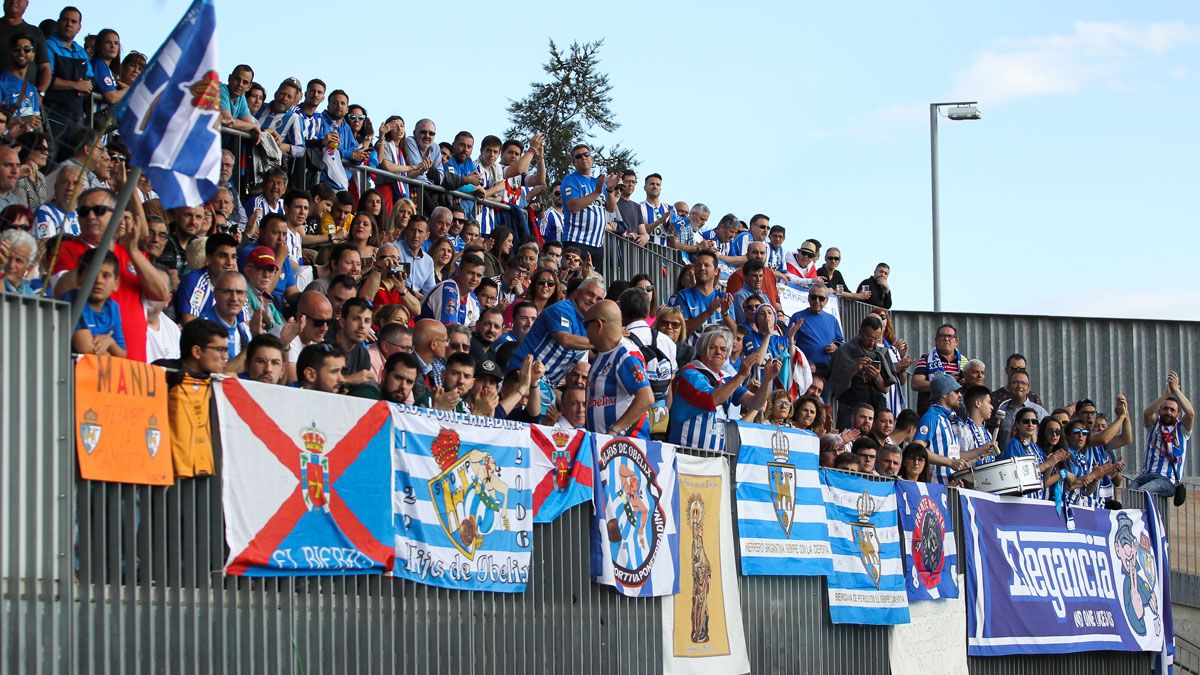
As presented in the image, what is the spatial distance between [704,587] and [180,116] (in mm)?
6432

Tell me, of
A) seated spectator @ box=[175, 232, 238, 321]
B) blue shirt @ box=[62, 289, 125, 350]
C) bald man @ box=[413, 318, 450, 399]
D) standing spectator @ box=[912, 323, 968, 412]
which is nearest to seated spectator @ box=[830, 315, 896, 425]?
standing spectator @ box=[912, 323, 968, 412]

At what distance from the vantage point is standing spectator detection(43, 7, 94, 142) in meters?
15.4

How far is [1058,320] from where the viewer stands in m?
29.3

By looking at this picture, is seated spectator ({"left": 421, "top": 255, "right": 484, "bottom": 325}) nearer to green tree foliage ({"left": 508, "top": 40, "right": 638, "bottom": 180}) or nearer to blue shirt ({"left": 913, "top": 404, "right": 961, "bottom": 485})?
blue shirt ({"left": 913, "top": 404, "right": 961, "bottom": 485})

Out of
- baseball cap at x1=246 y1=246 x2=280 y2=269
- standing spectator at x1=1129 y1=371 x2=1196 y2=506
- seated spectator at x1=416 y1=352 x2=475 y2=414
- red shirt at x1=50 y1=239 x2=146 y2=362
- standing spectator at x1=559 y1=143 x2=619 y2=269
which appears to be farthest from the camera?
standing spectator at x1=1129 y1=371 x2=1196 y2=506

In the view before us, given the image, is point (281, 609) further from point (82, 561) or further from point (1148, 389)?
point (1148, 389)

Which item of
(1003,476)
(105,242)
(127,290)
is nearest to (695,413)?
(127,290)

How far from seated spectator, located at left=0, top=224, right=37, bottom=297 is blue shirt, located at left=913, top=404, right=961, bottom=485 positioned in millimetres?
11706

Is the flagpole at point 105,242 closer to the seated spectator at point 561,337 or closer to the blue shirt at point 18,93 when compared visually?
the seated spectator at point 561,337

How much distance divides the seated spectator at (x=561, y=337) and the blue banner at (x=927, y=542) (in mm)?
→ 3901

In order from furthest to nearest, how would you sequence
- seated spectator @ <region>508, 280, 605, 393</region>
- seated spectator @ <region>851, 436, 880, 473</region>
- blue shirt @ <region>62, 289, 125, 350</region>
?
seated spectator @ <region>851, 436, 880, 473</region> → seated spectator @ <region>508, 280, 605, 393</region> → blue shirt @ <region>62, 289, 125, 350</region>

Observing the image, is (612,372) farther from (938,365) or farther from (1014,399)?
(938,365)

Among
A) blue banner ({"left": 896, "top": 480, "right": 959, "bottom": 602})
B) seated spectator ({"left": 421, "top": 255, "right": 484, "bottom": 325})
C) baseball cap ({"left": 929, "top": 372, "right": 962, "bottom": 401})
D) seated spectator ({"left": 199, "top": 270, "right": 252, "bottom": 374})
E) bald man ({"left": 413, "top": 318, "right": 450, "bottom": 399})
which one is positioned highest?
seated spectator ({"left": 421, "top": 255, "right": 484, "bottom": 325})

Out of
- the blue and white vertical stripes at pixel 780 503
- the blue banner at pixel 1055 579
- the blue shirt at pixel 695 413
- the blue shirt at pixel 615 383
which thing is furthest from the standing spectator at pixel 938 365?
the blue shirt at pixel 615 383
